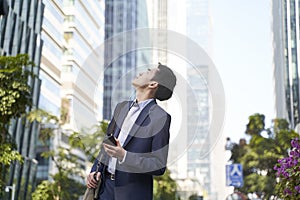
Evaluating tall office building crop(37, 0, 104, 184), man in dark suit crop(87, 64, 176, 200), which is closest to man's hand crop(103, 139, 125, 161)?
man in dark suit crop(87, 64, 176, 200)

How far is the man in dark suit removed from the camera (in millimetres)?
2213

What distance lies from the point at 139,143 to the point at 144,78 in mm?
252

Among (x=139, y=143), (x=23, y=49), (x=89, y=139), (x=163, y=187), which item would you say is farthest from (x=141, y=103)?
(x=23, y=49)

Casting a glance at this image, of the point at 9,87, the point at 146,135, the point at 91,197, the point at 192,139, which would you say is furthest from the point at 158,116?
the point at 9,87

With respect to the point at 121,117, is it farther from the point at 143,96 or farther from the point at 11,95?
the point at 11,95

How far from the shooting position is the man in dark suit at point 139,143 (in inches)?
87.1

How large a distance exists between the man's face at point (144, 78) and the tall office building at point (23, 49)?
21.7m

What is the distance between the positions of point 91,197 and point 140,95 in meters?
0.42

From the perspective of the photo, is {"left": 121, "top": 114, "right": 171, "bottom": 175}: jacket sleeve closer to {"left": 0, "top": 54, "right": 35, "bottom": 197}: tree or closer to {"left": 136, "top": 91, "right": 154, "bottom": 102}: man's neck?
{"left": 136, "top": 91, "right": 154, "bottom": 102}: man's neck

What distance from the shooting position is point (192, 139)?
7.98 ft

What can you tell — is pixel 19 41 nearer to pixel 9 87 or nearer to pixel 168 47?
pixel 9 87

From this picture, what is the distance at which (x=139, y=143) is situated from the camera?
7.36ft

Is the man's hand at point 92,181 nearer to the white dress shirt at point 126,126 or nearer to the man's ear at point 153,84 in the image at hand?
the white dress shirt at point 126,126

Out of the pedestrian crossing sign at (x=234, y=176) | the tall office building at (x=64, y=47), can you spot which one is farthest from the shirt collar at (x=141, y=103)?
the pedestrian crossing sign at (x=234, y=176)
